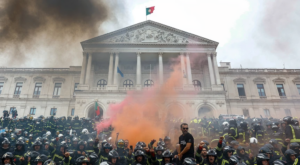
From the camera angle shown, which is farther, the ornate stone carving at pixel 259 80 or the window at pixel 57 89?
the ornate stone carving at pixel 259 80

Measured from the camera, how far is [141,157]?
5.75 metres

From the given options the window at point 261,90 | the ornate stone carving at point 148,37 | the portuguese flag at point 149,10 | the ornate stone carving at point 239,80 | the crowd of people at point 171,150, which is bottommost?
the crowd of people at point 171,150

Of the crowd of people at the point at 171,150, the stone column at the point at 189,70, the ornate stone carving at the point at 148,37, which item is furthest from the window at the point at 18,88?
the stone column at the point at 189,70


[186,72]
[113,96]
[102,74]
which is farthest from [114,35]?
[186,72]

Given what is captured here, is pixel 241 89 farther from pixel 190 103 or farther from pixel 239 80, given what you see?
pixel 190 103

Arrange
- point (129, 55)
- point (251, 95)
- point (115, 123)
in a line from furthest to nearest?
point (251, 95) → point (129, 55) → point (115, 123)

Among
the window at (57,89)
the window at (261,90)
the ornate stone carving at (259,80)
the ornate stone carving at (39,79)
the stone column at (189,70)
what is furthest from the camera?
the ornate stone carving at (39,79)

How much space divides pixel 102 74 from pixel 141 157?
3318 centimetres

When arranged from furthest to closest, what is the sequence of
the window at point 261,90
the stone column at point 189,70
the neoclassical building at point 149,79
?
the window at point 261,90 → the stone column at point 189,70 → the neoclassical building at point 149,79

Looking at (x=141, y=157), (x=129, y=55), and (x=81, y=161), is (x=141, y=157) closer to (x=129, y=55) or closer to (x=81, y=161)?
(x=81, y=161)

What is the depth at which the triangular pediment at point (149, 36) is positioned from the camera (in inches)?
1359

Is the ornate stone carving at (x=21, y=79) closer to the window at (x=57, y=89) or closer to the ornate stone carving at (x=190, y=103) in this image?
the window at (x=57, y=89)

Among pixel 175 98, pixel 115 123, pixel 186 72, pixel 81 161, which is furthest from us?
pixel 186 72

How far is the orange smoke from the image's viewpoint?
15.6 m
